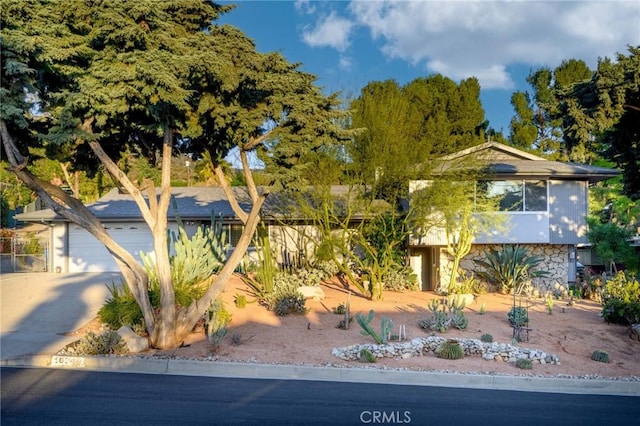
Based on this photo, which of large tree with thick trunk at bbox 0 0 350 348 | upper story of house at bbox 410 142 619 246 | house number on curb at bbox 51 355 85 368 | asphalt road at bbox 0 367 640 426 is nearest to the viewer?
asphalt road at bbox 0 367 640 426

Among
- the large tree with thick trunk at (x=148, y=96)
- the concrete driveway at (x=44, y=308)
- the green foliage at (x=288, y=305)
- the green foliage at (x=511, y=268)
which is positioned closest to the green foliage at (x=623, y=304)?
the green foliage at (x=511, y=268)

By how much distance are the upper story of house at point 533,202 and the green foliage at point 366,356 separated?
32.3ft

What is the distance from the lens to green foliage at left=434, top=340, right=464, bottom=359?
34.2 feet

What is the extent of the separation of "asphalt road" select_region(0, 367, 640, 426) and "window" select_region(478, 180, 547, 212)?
11743mm

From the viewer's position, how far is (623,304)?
12.8m

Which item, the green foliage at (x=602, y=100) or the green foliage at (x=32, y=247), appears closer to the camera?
the green foliage at (x=602, y=100)

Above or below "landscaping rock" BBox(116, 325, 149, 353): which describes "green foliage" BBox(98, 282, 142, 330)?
above

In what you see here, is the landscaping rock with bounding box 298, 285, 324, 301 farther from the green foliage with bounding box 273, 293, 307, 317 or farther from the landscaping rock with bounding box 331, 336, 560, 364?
the landscaping rock with bounding box 331, 336, 560, 364

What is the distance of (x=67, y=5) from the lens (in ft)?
32.9

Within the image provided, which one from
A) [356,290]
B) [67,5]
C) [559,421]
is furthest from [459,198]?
[67,5]

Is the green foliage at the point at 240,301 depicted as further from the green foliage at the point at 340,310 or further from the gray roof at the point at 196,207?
the gray roof at the point at 196,207

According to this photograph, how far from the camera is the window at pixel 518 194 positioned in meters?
19.8

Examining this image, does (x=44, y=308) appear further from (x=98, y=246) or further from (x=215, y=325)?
(x=98, y=246)

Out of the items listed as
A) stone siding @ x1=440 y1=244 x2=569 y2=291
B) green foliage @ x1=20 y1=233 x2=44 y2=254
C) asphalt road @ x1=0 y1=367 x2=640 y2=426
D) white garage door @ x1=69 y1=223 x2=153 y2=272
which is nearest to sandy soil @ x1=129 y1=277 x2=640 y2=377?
asphalt road @ x1=0 y1=367 x2=640 y2=426
